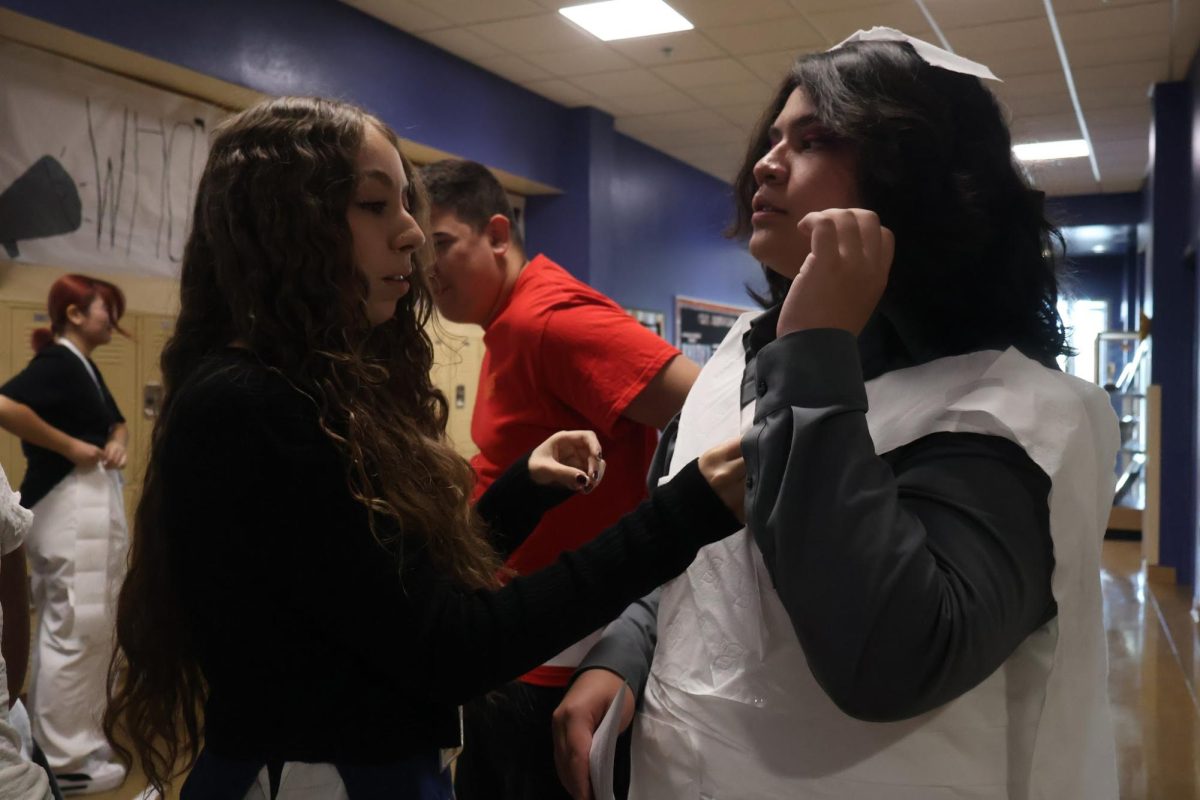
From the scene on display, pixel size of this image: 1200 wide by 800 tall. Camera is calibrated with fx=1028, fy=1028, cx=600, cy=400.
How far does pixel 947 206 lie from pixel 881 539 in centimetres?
39

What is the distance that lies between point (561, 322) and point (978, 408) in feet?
3.52

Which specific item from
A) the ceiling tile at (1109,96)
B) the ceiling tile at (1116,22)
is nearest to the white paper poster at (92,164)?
the ceiling tile at (1116,22)

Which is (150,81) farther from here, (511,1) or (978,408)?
(978,408)

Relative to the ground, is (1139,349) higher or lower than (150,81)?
lower

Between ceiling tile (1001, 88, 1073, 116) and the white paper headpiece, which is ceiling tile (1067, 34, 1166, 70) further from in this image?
the white paper headpiece

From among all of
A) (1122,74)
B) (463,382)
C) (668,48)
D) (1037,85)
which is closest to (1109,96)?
(1122,74)

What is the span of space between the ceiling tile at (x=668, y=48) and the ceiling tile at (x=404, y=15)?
40.6 inches

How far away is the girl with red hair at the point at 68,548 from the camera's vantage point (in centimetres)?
332

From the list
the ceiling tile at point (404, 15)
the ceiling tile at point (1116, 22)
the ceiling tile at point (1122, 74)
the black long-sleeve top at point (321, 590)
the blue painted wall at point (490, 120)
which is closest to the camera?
the black long-sleeve top at point (321, 590)

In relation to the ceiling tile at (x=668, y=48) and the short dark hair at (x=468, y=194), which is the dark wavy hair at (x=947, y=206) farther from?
the ceiling tile at (x=668, y=48)

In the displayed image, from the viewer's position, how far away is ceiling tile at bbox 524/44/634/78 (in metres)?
5.98

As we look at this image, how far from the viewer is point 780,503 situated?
86 centimetres

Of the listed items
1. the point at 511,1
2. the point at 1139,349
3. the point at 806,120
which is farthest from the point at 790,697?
the point at 1139,349

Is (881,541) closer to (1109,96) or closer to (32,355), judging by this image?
(32,355)
